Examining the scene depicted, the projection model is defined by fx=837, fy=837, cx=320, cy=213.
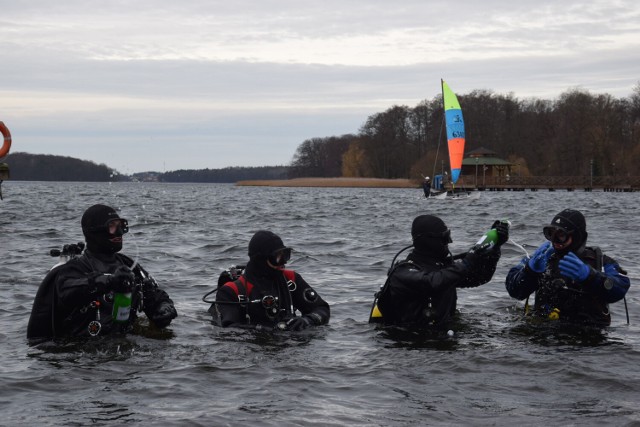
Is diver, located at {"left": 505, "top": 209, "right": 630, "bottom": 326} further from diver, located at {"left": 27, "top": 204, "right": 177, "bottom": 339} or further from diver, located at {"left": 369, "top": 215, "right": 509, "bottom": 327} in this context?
diver, located at {"left": 27, "top": 204, "right": 177, "bottom": 339}

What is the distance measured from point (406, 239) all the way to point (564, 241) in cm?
1396

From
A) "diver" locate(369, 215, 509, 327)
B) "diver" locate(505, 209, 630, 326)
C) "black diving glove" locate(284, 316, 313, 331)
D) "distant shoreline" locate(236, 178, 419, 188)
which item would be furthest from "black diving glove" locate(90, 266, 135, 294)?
"distant shoreline" locate(236, 178, 419, 188)

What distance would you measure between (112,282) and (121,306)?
1.77ft

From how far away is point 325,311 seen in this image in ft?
29.1

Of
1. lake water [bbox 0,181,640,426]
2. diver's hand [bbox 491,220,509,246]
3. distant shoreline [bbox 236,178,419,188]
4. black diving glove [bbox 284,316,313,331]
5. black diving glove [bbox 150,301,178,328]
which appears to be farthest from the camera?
distant shoreline [bbox 236,178,419,188]

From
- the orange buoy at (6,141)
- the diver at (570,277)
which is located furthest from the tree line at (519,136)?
the diver at (570,277)

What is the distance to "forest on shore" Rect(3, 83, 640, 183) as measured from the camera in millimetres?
93875

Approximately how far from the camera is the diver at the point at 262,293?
8.13 metres

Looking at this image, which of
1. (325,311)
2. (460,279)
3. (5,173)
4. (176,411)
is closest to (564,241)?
(460,279)

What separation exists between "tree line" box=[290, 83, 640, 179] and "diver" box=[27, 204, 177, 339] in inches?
2713

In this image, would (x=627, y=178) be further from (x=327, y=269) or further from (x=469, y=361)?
(x=469, y=361)

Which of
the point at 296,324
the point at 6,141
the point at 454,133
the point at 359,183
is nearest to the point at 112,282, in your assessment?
the point at 296,324

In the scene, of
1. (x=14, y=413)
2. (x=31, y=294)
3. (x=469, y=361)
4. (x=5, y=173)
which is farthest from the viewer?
(x=5, y=173)

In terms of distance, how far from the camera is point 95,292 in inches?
286
